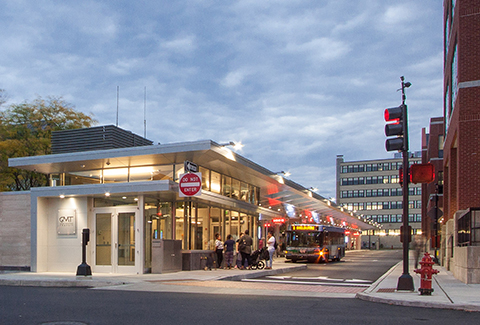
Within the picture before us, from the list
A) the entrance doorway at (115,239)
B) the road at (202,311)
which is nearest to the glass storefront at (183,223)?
the entrance doorway at (115,239)

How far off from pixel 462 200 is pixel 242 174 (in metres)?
11.0

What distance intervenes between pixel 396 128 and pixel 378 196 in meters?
132

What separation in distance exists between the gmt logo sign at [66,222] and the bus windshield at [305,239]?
19.1 m

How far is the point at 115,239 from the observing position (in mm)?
22078

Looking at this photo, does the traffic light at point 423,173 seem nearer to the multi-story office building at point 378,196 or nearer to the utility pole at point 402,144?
the utility pole at point 402,144

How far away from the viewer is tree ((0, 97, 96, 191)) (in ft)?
126

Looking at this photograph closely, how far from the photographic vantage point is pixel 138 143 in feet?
88.1

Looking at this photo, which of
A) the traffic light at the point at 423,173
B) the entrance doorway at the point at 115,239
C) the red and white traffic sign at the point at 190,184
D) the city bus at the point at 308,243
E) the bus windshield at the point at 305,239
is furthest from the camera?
the bus windshield at the point at 305,239

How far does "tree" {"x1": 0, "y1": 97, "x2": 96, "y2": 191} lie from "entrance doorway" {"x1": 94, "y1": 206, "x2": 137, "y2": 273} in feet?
55.0

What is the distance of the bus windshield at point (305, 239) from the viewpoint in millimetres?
38094

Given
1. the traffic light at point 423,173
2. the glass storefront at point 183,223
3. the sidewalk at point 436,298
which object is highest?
the traffic light at point 423,173

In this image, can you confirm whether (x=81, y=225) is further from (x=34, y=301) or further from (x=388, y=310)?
(x=388, y=310)

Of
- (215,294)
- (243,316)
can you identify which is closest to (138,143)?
(215,294)

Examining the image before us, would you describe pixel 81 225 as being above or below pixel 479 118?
below
